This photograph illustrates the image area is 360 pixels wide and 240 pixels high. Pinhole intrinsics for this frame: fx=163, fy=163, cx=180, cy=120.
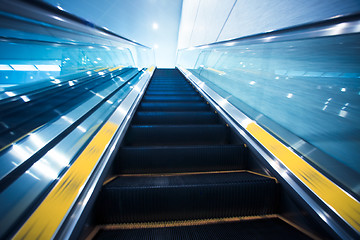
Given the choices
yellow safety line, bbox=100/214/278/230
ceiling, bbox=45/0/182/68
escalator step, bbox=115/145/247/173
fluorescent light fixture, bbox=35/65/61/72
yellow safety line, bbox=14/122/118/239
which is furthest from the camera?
ceiling, bbox=45/0/182/68

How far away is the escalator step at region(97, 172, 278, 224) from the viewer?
3.63 feet

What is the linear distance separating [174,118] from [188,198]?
139cm

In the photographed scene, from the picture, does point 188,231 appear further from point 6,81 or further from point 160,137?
point 6,81

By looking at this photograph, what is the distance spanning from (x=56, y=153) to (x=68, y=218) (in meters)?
0.50

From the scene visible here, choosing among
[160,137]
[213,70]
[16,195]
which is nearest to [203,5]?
[213,70]

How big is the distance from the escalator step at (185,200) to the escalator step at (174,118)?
1253 millimetres

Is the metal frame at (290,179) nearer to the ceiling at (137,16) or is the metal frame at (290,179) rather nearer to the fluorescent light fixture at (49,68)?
the fluorescent light fixture at (49,68)

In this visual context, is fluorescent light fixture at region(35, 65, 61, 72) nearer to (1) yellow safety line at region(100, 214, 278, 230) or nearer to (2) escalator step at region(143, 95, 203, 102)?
(2) escalator step at region(143, 95, 203, 102)

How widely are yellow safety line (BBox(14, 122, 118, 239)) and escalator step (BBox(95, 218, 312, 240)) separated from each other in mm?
299

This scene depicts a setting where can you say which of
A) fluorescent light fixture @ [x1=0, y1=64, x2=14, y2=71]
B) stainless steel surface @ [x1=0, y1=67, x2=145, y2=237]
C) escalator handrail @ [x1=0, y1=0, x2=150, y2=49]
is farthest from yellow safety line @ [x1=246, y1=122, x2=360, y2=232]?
fluorescent light fixture @ [x1=0, y1=64, x2=14, y2=71]

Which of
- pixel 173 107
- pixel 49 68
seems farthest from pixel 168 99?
pixel 49 68

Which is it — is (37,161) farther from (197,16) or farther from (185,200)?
(197,16)

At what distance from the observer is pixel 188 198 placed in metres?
1.14

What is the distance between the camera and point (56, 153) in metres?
1.13
